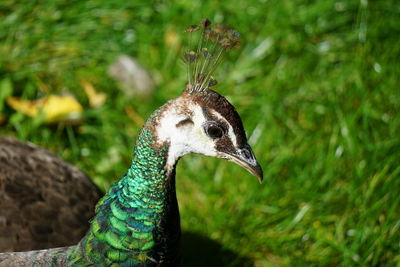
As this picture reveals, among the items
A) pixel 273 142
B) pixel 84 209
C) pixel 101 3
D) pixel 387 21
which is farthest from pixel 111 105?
pixel 387 21

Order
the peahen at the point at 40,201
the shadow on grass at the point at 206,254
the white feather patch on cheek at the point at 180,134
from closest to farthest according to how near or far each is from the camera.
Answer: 1. the white feather patch on cheek at the point at 180,134
2. the peahen at the point at 40,201
3. the shadow on grass at the point at 206,254

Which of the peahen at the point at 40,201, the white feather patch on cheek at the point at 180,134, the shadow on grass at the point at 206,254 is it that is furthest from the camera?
the shadow on grass at the point at 206,254

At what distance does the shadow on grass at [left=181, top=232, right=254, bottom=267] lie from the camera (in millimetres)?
2230

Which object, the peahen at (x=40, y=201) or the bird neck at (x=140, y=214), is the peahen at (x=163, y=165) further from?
the peahen at (x=40, y=201)

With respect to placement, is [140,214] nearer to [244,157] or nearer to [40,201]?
[244,157]

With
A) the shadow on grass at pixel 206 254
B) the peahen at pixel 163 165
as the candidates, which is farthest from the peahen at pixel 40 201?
the shadow on grass at pixel 206 254

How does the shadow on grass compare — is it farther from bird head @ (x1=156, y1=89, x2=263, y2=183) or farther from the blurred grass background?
bird head @ (x1=156, y1=89, x2=263, y2=183)

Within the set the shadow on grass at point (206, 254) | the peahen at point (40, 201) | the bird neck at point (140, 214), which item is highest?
the bird neck at point (140, 214)

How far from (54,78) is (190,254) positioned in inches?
39.7

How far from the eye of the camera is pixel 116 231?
4.72ft

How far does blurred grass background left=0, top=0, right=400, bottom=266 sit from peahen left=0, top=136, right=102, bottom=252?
0.49 m

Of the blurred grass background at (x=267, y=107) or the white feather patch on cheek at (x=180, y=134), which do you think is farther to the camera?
the blurred grass background at (x=267, y=107)

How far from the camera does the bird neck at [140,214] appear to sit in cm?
142

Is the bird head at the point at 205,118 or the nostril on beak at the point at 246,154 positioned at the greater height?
the bird head at the point at 205,118
